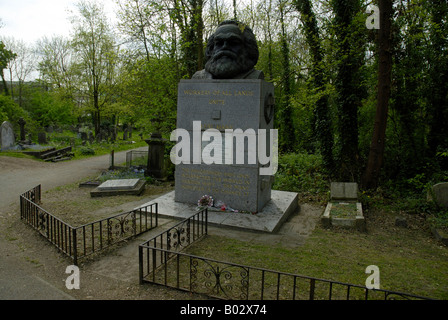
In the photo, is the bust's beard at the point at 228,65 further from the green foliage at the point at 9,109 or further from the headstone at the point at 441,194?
the green foliage at the point at 9,109

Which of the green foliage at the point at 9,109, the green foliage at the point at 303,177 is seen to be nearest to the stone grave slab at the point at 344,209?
the green foliage at the point at 303,177

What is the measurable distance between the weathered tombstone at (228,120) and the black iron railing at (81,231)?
1.81 m

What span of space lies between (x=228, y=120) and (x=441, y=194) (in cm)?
599

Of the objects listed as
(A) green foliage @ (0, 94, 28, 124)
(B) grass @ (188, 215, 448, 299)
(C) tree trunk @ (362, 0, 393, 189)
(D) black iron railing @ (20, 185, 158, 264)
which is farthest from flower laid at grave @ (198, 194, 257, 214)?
(A) green foliage @ (0, 94, 28, 124)

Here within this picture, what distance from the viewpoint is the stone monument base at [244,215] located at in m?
6.91

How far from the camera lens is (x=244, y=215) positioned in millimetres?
7480

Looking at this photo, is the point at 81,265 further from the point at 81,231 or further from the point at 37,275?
the point at 81,231

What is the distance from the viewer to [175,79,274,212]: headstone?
7.39 metres

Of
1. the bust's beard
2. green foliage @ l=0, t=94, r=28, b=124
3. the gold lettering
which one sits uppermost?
green foliage @ l=0, t=94, r=28, b=124

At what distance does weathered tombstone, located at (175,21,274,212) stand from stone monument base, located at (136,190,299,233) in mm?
263

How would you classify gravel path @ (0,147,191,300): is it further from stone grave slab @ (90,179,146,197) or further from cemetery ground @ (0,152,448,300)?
stone grave slab @ (90,179,146,197)

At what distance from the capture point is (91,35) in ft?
81.5
